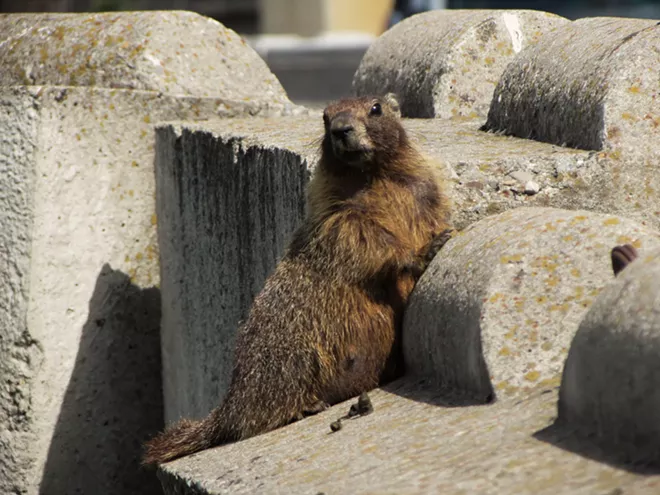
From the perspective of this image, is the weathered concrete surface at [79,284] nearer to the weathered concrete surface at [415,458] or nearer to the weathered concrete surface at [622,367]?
the weathered concrete surface at [415,458]

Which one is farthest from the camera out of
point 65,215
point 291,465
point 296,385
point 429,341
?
point 65,215

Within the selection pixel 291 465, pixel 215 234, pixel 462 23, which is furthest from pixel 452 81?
pixel 291 465

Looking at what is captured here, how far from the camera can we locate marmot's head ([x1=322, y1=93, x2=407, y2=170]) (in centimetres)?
490

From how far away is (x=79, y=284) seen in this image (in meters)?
7.02

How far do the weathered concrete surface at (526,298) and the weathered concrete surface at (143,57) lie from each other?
346cm

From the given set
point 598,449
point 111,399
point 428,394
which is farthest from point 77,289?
point 598,449

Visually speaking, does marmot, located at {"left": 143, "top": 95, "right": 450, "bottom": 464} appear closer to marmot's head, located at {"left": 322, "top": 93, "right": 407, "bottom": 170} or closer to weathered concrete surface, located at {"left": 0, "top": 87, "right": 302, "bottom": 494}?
marmot's head, located at {"left": 322, "top": 93, "right": 407, "bottom": 170}

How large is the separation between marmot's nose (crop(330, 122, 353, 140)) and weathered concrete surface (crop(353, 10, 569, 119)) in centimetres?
182

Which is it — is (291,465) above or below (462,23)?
below

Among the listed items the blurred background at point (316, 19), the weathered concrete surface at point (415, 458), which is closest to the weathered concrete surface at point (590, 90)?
the weathered concrete surface at point (415, 458)

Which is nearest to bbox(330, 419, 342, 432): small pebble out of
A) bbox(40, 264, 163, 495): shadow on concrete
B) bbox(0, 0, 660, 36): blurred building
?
bbox(40, 264, 163, 495): shadow on concrete

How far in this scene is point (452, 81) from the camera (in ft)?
21.8

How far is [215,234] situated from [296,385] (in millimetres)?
1824

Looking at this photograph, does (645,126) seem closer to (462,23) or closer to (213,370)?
(462,23)
